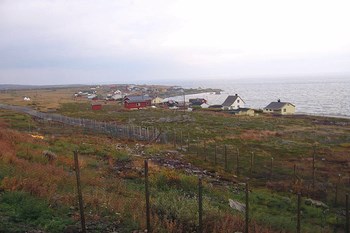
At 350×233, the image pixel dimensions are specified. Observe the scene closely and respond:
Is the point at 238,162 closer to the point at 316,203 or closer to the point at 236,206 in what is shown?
the point at 316,203

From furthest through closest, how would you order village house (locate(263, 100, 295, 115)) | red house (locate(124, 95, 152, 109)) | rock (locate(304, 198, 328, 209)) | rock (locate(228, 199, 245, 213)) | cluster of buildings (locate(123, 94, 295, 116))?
red house (locate(124, 95, 152, 109)) → village house (locate(263, 100, 295, 115)) → cluster of buildings (locate(123, 94, 295, 116)) → rock (locate(304, 198, 328, 209)) → rock (locate(228, 199, 245, 213))

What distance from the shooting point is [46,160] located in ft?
47.4

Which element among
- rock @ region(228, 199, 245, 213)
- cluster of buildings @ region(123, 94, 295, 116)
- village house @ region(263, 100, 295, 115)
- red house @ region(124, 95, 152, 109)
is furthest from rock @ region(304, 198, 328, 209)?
red house @ region(124, 95, 152, 109)

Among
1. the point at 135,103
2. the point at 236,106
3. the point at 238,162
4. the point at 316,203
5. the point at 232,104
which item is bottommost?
the point at 236,106

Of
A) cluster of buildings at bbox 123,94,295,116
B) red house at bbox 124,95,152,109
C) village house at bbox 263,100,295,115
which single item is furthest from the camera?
red house at bbox 124,95,152,109

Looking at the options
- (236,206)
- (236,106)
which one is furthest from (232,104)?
(236,206)

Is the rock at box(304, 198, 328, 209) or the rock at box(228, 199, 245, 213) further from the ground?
the rock at box(228, 199, 245, 213)

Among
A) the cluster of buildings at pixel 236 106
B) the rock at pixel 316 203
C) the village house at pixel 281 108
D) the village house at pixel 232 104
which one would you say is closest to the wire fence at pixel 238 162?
the rock at pixel 316 203

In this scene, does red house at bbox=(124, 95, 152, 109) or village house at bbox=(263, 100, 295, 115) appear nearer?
village house at bbox=(263, 100, 295, 115)

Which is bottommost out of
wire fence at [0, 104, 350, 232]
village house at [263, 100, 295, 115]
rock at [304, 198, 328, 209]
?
village house at [263, 100, 295, 115]

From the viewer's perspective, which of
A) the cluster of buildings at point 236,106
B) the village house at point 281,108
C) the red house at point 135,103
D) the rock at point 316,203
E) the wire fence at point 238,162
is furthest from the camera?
the red house at point 135,103

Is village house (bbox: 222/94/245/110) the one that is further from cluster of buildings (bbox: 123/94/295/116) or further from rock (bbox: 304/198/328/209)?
rock (bbox: 304/198/328/209)

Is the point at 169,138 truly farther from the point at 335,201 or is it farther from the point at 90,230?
the point at 90,230

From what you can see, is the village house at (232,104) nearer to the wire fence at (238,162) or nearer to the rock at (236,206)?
the wire fence at (238,162)
